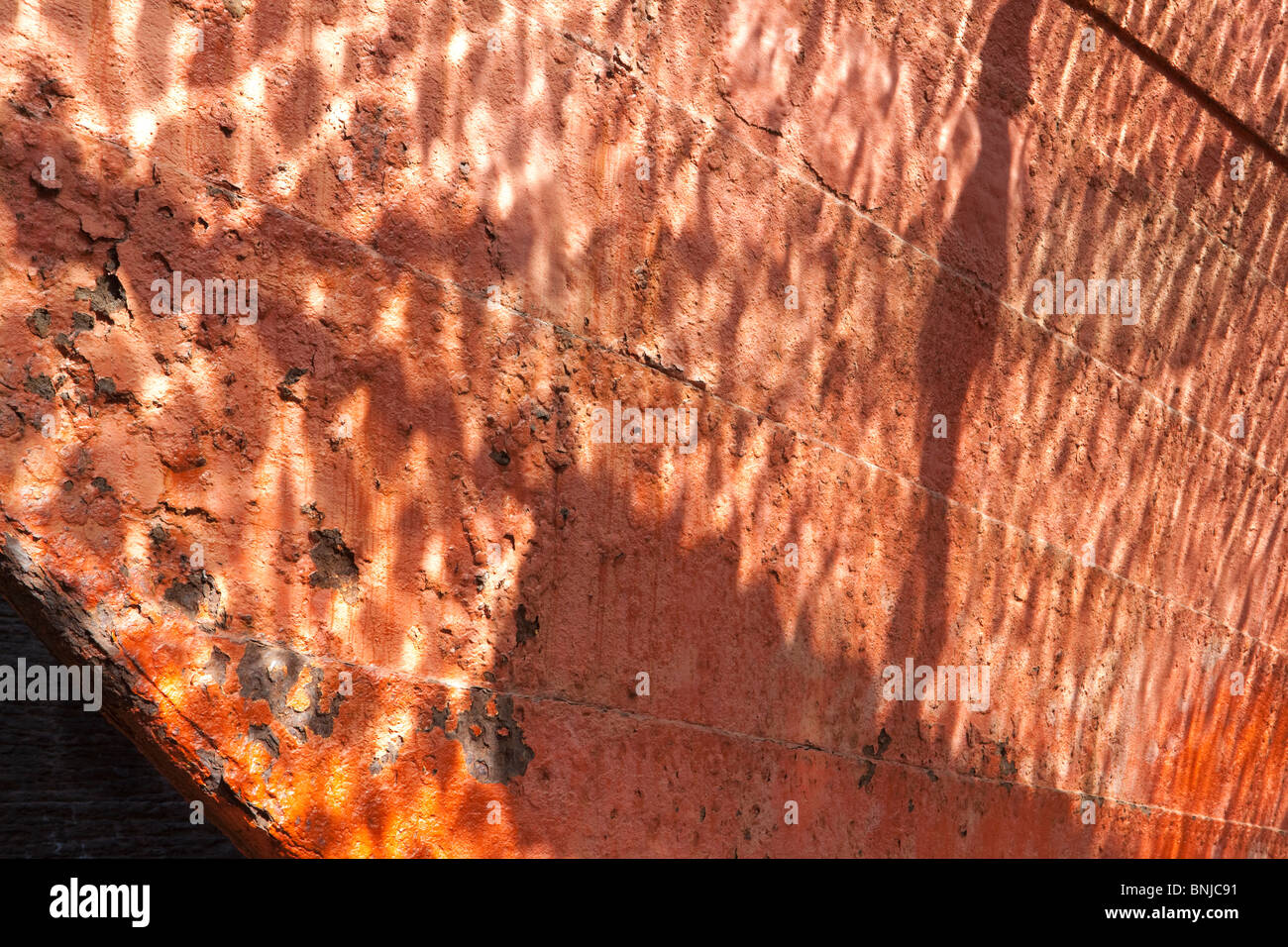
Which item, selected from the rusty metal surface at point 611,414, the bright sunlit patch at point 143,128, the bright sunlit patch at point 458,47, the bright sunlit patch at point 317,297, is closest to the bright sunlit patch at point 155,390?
the rusty metal surface at point 611,414

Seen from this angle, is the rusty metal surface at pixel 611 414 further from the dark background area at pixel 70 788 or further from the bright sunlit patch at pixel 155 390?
the dark background area at pixel 70 788

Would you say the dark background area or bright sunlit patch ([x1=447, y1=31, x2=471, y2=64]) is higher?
bright sunlit patch ([x1=447, y1=31, x2=471, y2=64])

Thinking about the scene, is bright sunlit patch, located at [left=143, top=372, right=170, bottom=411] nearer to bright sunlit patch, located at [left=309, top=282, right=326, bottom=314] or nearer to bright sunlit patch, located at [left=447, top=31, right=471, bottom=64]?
bright sunlit patch, located at [left=309, top=282, right=326, bottom=314]

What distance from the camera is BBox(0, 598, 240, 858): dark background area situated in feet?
14.4

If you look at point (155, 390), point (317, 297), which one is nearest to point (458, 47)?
point (317, 297)

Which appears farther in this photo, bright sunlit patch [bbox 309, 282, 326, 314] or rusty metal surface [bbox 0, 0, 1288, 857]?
bright sunlit patch [bbox 309, 282, 326, 314]

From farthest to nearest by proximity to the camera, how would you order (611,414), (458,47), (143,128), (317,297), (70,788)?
1. (70,788)
2. (611,414)
3. (458,47)
4. (317,297)
5. (143,128)

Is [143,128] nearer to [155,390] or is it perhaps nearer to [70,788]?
[155,390]

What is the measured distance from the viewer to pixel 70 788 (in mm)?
4453

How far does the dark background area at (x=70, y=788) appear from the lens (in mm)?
4375

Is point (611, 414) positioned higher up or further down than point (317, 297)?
further down

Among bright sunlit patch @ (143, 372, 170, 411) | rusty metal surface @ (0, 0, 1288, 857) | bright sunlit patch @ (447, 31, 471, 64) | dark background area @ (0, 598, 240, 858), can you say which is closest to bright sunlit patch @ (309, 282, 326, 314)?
rusty metal surface @ (0, 0, 1288, 857)

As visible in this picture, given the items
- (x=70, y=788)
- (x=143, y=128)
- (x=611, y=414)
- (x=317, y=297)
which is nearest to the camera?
(x=143, y=128)

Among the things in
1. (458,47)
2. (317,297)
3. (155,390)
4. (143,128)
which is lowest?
(155,390)
